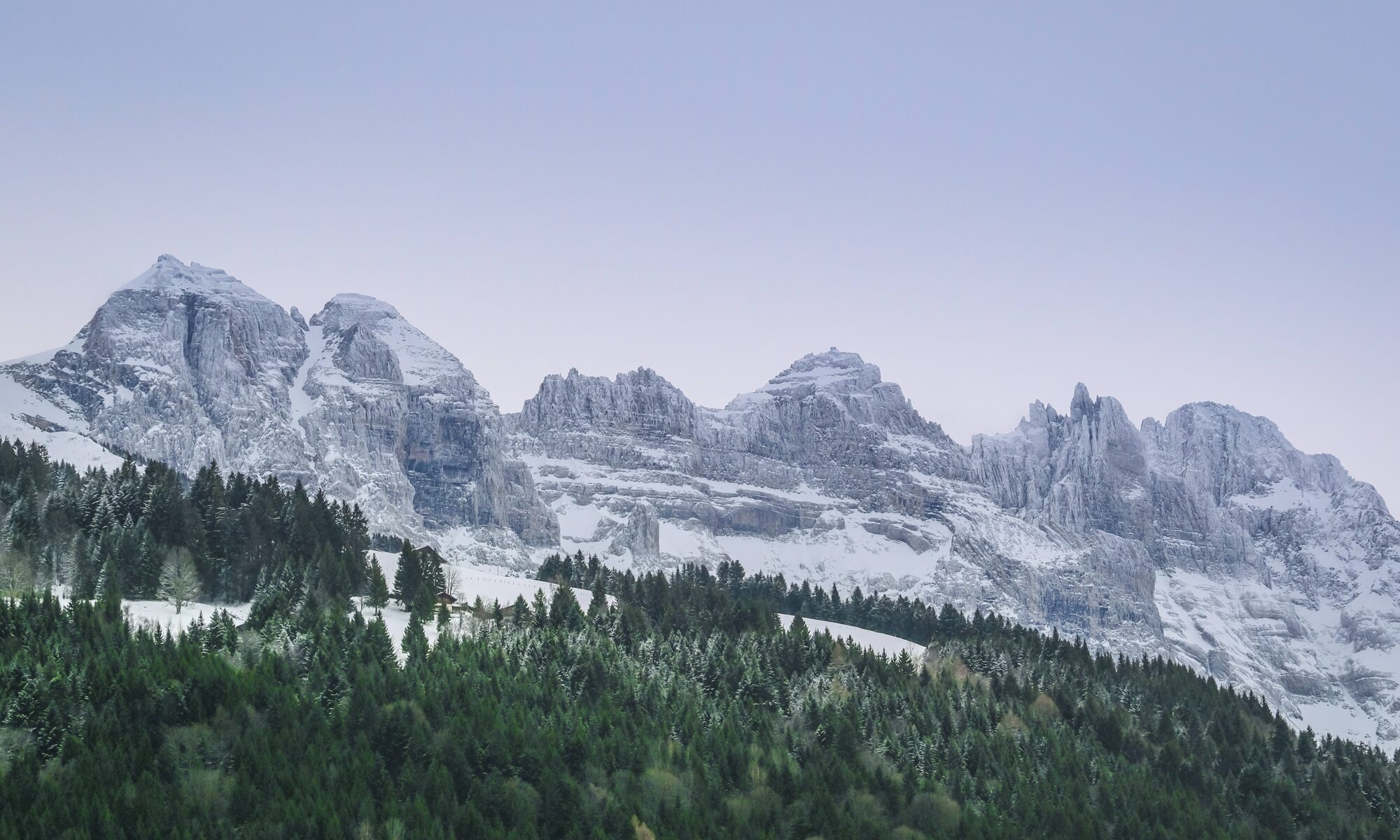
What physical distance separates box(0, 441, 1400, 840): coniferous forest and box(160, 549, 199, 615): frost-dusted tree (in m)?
0.34

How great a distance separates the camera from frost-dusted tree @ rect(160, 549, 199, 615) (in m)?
118

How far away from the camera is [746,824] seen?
89.7m

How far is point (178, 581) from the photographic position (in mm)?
117562

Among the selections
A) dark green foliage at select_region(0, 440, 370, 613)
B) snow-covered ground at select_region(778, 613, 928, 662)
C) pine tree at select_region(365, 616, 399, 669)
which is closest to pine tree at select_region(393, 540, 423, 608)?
dark green foliage at select_region(0, 440, 370, 613)

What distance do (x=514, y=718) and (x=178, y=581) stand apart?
41.7 meters

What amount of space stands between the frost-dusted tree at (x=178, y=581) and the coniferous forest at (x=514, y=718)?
343 millimetres

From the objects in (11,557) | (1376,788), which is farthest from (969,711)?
(11,557)

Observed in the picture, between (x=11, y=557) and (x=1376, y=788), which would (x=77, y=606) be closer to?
→ (x=11, y=557)

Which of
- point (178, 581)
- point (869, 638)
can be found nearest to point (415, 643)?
point (178, 581)

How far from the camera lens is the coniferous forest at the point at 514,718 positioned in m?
79.3

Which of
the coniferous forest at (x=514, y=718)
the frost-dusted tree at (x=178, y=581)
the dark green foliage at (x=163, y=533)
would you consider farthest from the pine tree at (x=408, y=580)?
the frost-dusted tree at (x=178, y=581)

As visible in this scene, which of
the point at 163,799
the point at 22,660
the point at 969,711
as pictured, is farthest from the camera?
the point at 969,711

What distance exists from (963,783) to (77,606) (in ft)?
247

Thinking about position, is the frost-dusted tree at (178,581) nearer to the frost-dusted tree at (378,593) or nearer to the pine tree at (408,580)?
the frost-dusted tree at (378,593)
